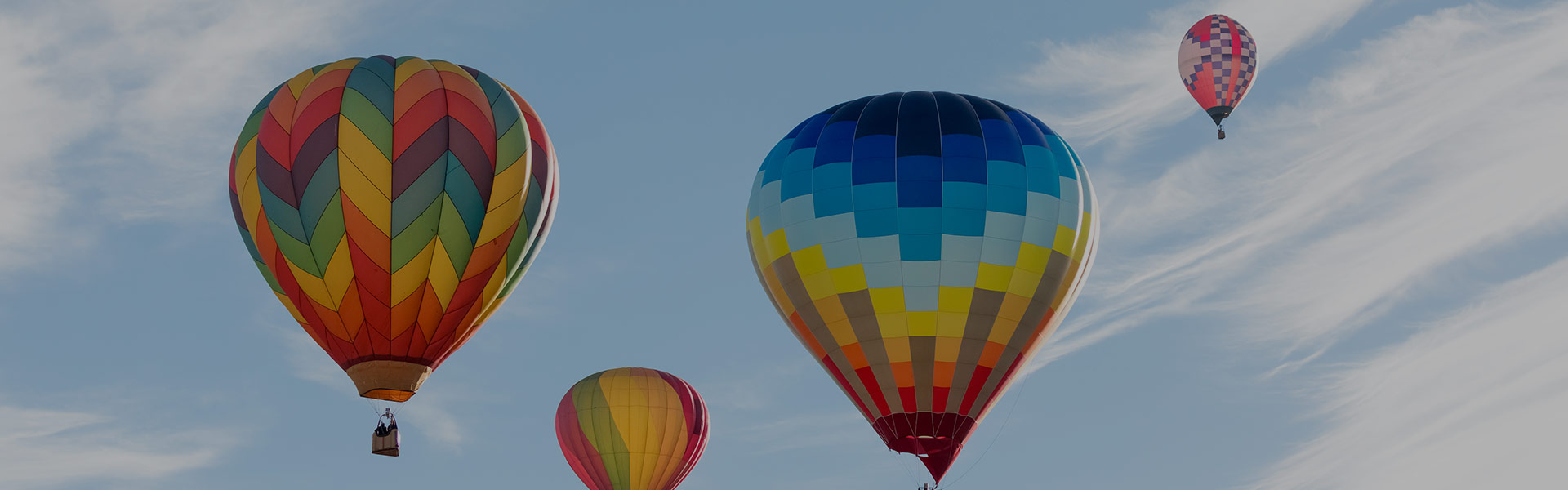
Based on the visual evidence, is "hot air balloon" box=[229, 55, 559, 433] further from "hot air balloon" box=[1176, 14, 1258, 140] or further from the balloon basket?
"hot air balloon" box=[1176, 14, 1258, 140]

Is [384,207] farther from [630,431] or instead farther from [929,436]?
[630,431]

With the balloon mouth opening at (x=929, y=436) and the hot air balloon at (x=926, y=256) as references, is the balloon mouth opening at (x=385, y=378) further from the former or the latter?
Answer: the balloon mouth opening at (x=929, y=436)

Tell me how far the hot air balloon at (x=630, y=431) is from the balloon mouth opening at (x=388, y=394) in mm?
9241

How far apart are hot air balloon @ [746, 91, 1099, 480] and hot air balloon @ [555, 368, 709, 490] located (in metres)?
6.85

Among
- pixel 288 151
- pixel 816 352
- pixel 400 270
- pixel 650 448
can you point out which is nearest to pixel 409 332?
pixel 400 270

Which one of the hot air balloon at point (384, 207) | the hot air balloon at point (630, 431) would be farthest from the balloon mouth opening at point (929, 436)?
the hot air balloon at point (630, 431)

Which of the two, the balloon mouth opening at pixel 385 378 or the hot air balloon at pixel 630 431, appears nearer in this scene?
the balloon mouth opening at pixel 385 378

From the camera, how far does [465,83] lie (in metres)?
27.9

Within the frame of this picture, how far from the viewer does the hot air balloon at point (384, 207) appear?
2667 cm

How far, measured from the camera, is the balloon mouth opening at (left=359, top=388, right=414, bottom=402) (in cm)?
2705

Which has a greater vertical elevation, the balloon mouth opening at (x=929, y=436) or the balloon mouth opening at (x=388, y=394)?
the balloon mouth opening at (x=388, y=394)

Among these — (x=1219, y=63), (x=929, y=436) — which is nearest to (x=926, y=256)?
(x=929, y=436)

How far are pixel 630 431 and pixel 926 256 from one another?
8891mm

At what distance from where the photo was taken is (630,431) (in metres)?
36.3
